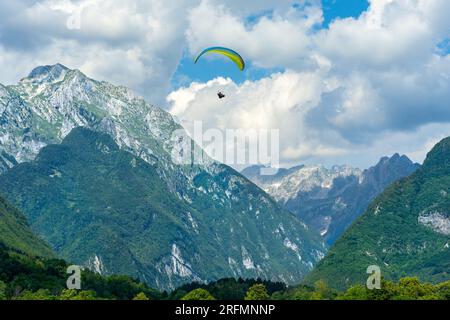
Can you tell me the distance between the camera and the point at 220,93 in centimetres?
14950
